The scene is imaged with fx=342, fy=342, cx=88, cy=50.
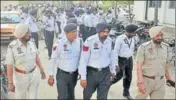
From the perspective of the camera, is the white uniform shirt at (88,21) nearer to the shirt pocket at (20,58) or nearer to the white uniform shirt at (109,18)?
the white uniform shirt at (109,18)

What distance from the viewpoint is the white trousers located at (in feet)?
16.5

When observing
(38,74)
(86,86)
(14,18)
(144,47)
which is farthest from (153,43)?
(14,18)

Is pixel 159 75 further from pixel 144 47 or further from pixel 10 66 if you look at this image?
pixel 10 66

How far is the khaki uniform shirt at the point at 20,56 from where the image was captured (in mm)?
4961

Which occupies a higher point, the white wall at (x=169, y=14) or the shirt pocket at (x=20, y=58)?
the shirt pocket at (x=20, y=58)

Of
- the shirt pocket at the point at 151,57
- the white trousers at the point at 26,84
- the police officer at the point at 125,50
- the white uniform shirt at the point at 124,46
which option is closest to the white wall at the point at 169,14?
the police officer at the point at 125,50

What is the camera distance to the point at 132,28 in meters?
6.38

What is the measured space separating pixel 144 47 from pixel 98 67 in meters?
0.81

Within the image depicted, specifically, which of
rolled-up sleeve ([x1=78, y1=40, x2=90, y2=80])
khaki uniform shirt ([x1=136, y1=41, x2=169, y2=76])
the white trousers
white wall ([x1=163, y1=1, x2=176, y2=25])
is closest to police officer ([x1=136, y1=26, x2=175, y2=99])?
khaki uniform shirt ([x1=136, y1=41, x2=169, y2=76])

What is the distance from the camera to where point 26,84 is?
5051 millimetres

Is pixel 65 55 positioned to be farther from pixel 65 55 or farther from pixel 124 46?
pixel 124 46

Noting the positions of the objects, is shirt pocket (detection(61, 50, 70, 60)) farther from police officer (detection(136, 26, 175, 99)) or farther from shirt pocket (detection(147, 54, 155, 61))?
shirt pocket (detection(147, 54, 155, 61))

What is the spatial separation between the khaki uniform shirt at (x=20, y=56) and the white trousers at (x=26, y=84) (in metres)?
0.12

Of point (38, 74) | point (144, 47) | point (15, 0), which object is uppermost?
point (144, 47)
